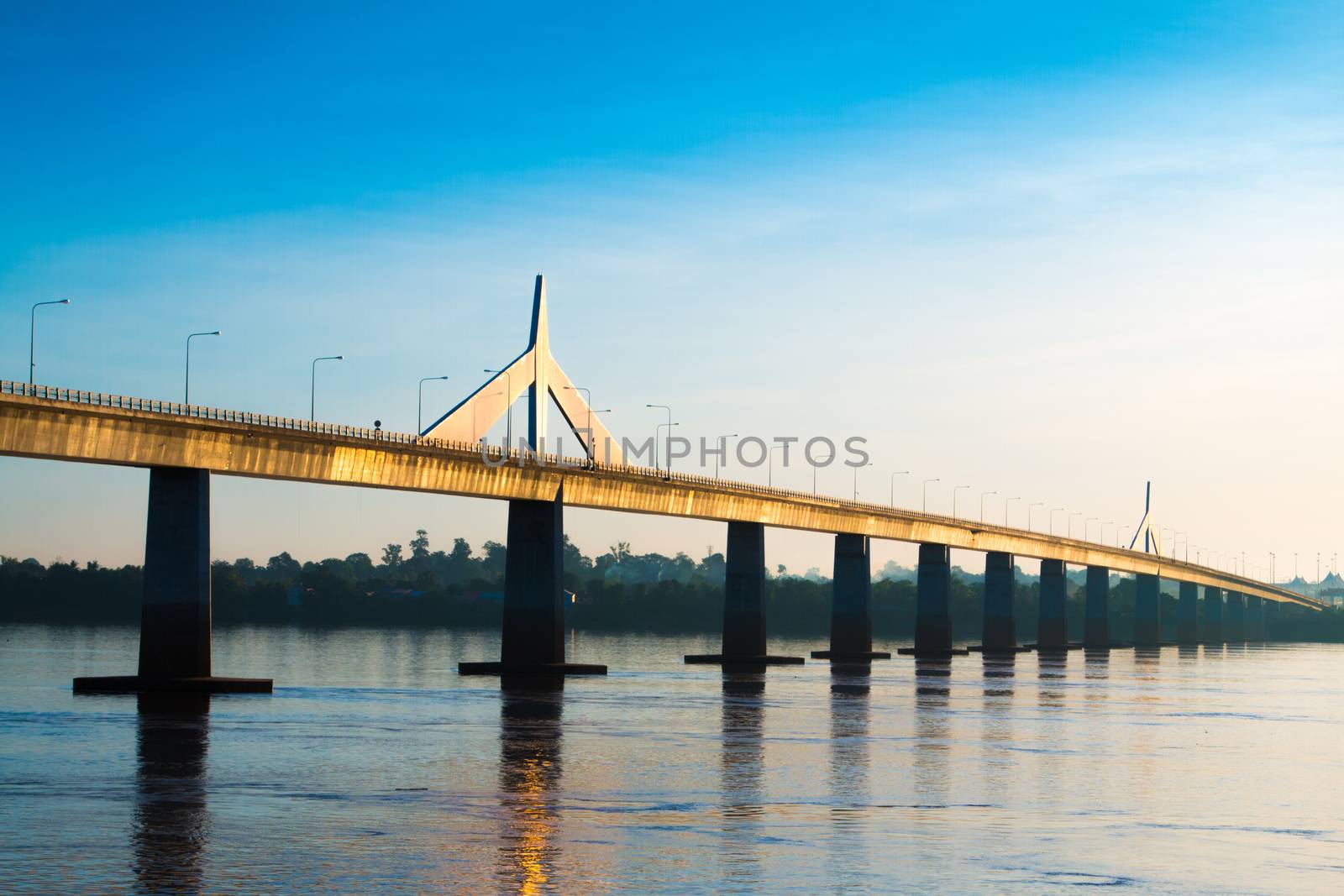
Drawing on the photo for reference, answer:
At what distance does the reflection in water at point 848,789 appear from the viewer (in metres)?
24.5

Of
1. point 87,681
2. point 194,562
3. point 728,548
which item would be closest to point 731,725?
point 194,562

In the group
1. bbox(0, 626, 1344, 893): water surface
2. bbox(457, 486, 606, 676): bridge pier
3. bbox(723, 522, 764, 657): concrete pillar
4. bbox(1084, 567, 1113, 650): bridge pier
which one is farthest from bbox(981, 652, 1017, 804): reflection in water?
bbox(1084, 567, 1113, 650): bridge pier

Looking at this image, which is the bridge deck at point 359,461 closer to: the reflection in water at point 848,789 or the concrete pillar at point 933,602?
the concrete pillar at point 933,602

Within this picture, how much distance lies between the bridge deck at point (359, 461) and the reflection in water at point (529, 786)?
14977 millimetres

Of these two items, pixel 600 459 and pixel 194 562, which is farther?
pixel 600 459

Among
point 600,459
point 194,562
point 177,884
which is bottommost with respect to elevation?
point 177,884

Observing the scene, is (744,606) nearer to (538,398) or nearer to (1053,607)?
(538,398)

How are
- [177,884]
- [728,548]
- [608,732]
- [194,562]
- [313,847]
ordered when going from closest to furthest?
[177,884]
[313,847]
[608,732]
[194,562]
[728,548]

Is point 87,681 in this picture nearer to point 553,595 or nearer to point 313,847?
point 553,595

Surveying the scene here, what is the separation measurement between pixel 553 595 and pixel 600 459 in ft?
46.5

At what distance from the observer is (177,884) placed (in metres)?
21.7

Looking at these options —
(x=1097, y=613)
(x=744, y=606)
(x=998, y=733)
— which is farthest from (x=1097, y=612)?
(x=998, y=733)

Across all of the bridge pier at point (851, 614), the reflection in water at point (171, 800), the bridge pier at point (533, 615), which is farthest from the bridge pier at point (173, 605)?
the bridge pier at point (851, 614)

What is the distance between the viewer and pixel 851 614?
12712 cm
